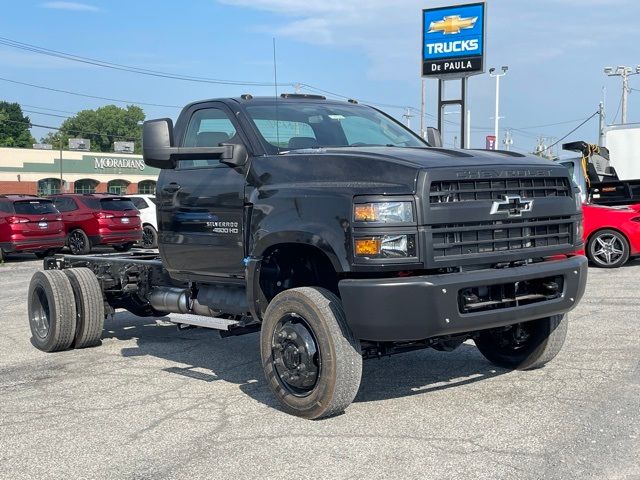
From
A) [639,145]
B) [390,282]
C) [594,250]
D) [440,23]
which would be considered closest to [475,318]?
[390,282]

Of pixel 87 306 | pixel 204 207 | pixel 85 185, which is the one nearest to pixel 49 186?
pixel 85 185

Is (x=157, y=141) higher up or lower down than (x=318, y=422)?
higher up

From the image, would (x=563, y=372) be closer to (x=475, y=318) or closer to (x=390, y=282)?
(x=475, y=318)

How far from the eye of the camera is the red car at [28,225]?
1822 cm

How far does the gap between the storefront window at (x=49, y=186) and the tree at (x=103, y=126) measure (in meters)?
70.9

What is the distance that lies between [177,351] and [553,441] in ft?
13.5

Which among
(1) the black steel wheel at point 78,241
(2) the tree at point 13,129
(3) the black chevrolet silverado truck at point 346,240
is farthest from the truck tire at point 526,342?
(2) the tree at point 13,129

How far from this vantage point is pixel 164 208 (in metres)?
6.70

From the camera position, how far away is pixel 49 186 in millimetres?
63125

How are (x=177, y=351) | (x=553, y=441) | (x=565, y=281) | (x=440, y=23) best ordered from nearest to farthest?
(x=553, y=441) < (x=565, y=281) < (x=177, y=351) < (x=440, y=23)

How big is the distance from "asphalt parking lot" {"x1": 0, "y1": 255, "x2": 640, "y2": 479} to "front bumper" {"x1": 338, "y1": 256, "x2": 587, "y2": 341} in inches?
25.2

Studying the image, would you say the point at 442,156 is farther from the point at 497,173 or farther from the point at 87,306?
the point at 87,306

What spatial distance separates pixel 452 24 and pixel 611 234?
10860 mm

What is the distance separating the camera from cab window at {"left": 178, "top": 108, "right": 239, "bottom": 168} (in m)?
6.24
